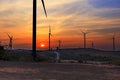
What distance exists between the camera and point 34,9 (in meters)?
55.5

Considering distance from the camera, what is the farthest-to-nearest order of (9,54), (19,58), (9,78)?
(9,54), (19,58), (9,78)

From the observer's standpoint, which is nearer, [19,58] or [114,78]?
[114,78]

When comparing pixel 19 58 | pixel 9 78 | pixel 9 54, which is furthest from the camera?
pixel 9 54

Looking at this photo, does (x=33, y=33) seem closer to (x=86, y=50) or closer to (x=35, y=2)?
(x=35, y=2)

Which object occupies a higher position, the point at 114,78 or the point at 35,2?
the point at 35,2

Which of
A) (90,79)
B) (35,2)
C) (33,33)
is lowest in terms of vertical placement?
(90,79)

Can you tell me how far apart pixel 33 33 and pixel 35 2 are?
3.91 meters

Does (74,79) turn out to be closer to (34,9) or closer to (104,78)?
(104,78)

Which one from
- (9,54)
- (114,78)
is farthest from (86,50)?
(114,78)

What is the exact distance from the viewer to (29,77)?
28844 millimetres

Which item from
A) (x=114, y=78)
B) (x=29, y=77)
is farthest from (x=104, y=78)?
(x=29, y=77)

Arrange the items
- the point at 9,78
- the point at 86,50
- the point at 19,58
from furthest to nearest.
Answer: the point at 86,50
the point at 19,58
the point at 9,78

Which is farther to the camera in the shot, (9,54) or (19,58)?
(9,54)

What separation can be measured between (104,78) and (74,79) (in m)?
2.31
